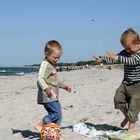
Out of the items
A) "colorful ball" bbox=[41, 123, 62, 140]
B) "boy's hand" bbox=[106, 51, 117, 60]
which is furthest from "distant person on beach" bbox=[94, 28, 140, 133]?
"colorful ball" bbox=[41, 123, 62, 140]

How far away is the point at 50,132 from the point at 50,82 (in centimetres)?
80

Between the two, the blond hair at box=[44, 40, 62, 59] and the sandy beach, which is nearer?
the blond hair at box=[44, 40, 62, 59]

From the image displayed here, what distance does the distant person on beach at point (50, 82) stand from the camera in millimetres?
6289

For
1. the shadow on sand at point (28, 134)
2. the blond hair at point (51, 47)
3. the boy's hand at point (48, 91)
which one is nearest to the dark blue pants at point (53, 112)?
the boy's hand at point (48, 91)

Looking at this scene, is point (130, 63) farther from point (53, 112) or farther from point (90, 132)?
point (53, 112)

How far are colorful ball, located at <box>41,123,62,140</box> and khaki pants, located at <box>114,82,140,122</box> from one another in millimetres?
1111

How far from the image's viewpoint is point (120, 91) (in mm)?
6609

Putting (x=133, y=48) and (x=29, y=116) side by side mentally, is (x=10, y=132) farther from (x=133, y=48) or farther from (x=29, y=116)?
(x=133, y=48)

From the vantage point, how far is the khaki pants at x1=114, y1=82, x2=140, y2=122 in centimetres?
641

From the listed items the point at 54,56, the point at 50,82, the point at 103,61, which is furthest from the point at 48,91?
the point at 103,61

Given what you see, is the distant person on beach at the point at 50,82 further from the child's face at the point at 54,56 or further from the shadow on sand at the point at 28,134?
the shadow on sand at the point at 28,134

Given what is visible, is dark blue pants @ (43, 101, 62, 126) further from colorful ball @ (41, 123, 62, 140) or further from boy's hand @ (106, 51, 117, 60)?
boy's hand @ (106, 51, 117, 60)

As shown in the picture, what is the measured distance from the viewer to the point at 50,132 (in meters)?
6.00

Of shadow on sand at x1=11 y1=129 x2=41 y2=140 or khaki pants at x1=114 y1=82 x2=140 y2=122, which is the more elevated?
khaki pants at x1=114 y1=82 x2=140 y2=122
